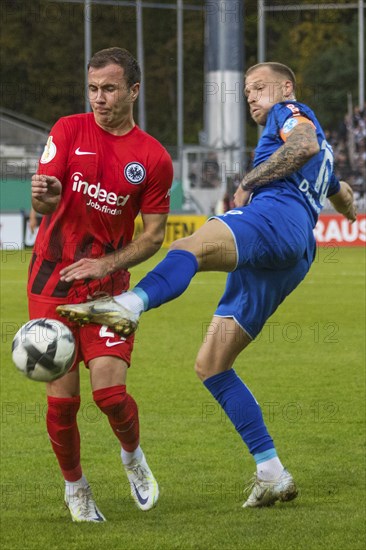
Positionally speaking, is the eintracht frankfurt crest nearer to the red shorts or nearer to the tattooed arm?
the tattooed arm

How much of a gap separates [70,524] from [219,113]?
30687mm

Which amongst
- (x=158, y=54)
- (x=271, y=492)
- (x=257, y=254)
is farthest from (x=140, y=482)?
(x=158, y=54)

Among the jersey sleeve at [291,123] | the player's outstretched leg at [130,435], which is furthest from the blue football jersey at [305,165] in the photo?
the player's outstretched leg at [130,435]

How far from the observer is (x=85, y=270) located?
563 centimetres

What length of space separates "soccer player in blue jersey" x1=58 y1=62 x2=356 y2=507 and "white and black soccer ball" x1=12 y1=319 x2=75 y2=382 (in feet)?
0.99

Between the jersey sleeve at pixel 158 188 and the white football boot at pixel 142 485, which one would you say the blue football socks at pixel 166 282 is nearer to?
the jersey sleeve at pixel 158 188

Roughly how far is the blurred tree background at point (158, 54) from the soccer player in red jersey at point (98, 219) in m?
47.0

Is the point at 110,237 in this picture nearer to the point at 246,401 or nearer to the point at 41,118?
the point at 246,401

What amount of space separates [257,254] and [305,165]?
0.76m

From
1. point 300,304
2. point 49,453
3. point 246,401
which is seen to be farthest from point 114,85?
point 300,304

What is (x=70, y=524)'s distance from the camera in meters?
6.09

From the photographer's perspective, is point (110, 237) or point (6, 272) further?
point (6, 272)

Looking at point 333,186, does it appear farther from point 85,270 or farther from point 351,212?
point 85,270

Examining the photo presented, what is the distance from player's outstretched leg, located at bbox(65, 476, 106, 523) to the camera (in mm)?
6148
